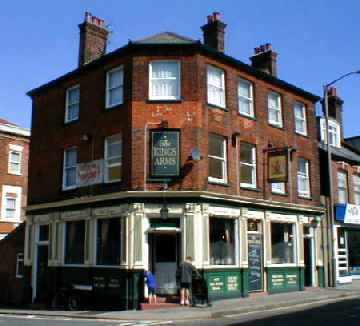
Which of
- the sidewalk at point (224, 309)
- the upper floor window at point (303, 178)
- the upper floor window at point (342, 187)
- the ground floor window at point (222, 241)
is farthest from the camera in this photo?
the upper floor window at point (342, 187)

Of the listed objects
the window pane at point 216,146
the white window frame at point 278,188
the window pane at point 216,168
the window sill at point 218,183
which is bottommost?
the window sill at point 218,183

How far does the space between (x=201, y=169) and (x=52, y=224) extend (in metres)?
8.20

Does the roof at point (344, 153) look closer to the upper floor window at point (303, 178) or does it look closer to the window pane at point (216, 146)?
the upper floor window at point (303, 178)

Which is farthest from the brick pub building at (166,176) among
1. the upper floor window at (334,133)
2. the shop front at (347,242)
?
the upper floor window at (334,133)

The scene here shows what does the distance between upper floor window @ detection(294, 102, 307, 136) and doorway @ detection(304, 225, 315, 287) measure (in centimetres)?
501

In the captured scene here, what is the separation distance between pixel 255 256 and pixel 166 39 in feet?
33.1

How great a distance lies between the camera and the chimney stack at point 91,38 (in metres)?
24.7

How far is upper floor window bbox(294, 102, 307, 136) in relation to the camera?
26500 mm

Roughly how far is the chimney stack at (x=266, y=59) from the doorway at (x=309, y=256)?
840 cm

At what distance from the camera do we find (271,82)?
24719 mm

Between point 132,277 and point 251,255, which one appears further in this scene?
point 251,255

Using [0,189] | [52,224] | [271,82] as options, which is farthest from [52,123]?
[0,189]

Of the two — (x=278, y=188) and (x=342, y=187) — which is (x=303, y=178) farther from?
(x=342, y=187)

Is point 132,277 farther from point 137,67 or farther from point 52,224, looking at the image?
point 137,67
